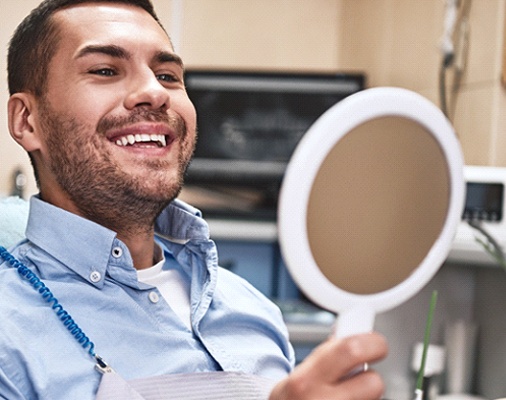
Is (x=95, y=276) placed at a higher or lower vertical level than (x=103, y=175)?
lower

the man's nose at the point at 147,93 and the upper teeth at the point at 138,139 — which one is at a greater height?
the man's nose at the point at 147,93

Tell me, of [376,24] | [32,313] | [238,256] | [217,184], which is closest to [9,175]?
[217,184]

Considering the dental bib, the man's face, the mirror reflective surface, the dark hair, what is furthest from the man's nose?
the mirror reflective surface

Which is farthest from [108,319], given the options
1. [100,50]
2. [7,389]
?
[100,50]

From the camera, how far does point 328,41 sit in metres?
3.34

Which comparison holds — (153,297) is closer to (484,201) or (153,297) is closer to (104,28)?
(104,28)

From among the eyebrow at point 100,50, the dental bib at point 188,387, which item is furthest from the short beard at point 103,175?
the dental bib at point 188,387

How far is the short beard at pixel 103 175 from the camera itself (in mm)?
1133

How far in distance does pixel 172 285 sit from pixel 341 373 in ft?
2.14

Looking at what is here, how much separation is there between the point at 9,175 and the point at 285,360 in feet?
6.99

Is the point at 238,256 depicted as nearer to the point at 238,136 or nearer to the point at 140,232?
the point at 238,136

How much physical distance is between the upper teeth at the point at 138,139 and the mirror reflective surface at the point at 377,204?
1.71ft

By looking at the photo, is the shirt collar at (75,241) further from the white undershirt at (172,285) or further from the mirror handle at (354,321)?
the mirror handle at (354,321)

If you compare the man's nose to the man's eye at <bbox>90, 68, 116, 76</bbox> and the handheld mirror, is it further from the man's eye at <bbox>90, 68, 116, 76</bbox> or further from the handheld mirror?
the handheld mirror
